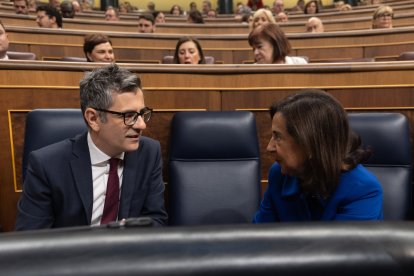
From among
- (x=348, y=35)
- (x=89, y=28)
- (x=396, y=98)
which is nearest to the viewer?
(x=396, y=98)

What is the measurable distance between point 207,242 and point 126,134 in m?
0.49

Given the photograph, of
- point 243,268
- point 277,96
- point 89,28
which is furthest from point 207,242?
point 89,28

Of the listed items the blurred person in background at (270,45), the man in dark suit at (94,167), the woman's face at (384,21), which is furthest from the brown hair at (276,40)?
the woman's face at (384,21)

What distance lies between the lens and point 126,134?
0.60 metres

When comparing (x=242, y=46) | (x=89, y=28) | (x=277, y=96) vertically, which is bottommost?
(x=277, y=96)

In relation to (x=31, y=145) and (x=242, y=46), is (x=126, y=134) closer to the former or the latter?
(x=31, y=145)

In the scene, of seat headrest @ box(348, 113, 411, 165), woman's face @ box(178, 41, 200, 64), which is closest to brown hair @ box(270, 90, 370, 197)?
seat headrest @ box(348, 113, 411, 165)

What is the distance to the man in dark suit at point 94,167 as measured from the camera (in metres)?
0.58

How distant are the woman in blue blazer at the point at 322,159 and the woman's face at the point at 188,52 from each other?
2.86ft

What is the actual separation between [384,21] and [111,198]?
1.70 m

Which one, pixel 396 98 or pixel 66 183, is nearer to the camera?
pixel 66 183

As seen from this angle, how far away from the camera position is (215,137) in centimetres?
75

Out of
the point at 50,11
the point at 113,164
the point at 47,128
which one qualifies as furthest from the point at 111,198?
the point at 50,11

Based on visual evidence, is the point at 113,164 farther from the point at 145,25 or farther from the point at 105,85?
the point at 145,25
